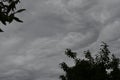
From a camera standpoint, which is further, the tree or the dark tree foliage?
the dark tree foliage

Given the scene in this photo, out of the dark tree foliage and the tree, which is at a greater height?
the dark tree foliage

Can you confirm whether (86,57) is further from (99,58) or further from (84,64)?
(84,64)

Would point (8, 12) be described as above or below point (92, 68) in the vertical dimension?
below

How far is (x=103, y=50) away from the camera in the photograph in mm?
32094

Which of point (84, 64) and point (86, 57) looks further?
point (86, 57)

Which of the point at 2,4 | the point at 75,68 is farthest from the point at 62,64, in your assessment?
the point at 2,4

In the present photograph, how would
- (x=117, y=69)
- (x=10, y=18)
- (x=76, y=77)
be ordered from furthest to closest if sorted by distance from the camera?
(x=117, y=69) < (x=76, y=77) < (x=10, y=18)

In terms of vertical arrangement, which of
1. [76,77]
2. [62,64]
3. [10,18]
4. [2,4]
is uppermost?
[62,64]

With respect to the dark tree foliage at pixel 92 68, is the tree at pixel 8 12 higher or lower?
lower

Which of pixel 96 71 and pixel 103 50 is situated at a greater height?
pixel 103 50

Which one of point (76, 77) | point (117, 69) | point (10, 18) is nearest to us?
point (10, 18)

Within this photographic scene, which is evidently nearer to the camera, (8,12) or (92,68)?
(8,12)

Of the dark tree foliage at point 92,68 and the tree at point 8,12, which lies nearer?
the tree at point 8,12

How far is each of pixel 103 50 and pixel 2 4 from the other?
2697 centimetres
